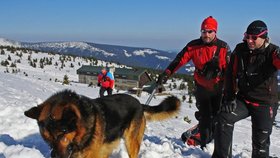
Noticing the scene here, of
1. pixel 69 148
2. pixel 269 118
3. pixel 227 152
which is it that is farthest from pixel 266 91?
pixel 69 148

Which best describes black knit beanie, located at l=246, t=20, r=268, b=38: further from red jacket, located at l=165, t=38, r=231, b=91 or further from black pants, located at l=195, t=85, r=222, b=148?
black pants, located at l=195, t=85, r=222, b=148

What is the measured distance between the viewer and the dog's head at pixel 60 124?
3977 millimetres

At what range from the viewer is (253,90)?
5336 millimetres

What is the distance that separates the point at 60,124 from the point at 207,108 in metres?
4.00

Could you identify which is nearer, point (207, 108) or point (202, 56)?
point (202, 56)

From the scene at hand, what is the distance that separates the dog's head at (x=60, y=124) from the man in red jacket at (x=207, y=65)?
3.28 m

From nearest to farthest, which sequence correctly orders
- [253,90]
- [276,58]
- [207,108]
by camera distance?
[276,58] < [253,90] < [207,108]

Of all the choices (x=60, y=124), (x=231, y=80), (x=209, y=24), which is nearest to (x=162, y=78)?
(x=209, y=24)

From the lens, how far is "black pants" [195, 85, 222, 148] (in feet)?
23.3

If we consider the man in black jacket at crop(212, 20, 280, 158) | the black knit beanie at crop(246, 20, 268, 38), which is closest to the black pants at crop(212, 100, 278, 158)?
the man in black jacket at crop(212, 20, 280, 158)

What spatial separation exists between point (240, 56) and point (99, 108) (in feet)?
7.19

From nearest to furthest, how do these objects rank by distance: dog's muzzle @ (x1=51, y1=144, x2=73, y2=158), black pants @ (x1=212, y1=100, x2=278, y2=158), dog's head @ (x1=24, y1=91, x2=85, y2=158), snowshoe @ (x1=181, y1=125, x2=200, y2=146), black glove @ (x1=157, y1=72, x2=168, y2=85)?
dog's head @ (x1=24, y1=91, x2=85, y2=158)
dog's muzzle @ (x1=51, y1=144, x2=73, y2=158)
black pants @ (x1=212, y1=100, x2=278, y2=158)
black glove @ (x1=157, y1=72, x2=168, y2=85)
snowshoe @ (x1=181, y1=125, x2=200, y2=146)

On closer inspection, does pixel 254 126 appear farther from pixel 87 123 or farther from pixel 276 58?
pixel 87 123

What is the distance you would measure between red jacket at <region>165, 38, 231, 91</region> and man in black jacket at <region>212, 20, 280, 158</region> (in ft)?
4.01
